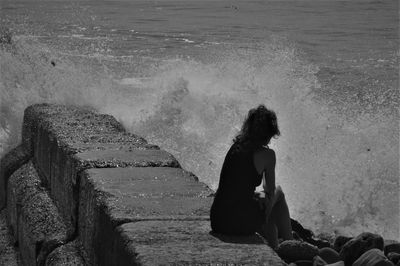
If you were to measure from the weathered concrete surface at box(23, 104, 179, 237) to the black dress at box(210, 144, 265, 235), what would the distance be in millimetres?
626

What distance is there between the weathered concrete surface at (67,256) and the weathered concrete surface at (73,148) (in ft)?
0.56

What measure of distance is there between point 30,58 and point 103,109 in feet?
3.23

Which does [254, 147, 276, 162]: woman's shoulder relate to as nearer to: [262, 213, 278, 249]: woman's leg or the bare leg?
the bare leg

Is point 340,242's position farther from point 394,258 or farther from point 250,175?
point 250,175

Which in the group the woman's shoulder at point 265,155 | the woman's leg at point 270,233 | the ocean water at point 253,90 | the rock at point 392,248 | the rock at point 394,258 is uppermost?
the woman's shoulder at point 265,155

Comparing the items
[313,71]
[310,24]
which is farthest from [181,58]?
[310,24]

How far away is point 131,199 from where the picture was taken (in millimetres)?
4668

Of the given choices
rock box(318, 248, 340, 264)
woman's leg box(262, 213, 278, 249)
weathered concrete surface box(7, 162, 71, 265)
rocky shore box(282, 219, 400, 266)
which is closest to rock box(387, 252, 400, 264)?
rocky shore box(282, 219, 400, 266)

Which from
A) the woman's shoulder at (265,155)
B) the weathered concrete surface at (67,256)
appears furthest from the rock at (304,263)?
the weathered concrete surface at (67,256)

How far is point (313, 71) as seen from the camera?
19.3 meters

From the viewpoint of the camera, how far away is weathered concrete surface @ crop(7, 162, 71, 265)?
505 cm

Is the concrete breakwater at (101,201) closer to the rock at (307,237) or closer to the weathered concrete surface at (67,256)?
the weathered concrete surface at (67,256)

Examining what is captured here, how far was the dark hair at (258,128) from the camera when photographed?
5.00 m

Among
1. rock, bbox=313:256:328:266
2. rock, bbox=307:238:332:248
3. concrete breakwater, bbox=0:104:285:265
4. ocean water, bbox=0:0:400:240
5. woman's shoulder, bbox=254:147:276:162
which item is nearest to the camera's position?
concrete breakwater, bbox=0:104:285:265
